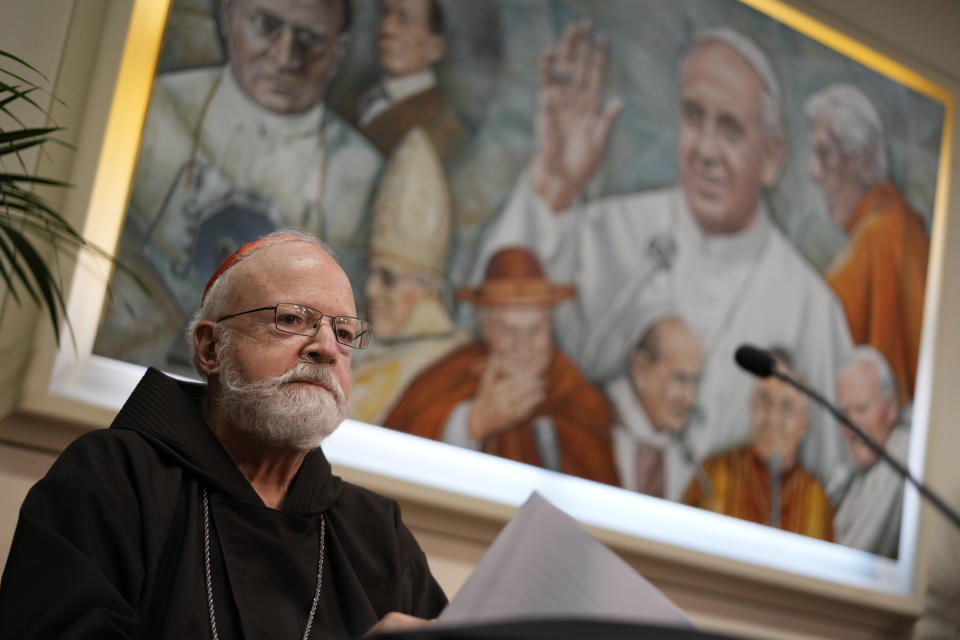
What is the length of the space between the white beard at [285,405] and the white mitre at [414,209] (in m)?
1.27

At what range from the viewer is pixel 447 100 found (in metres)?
4.31

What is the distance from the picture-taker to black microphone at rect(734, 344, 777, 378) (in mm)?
3105

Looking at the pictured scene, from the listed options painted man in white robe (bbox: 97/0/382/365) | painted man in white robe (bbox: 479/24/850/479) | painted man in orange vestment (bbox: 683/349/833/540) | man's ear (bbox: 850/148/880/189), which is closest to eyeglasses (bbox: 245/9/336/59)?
painted man in white robe (bbox: 97/0/382/365)

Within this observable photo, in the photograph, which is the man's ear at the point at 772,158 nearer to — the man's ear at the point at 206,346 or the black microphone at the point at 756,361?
the black microphone at the point at 756,361

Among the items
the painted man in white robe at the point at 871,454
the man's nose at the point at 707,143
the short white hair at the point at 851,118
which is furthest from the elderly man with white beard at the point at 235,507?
the short white hair at the point at 851,118

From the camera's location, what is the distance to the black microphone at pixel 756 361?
311cm

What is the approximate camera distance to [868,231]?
5.43 meters

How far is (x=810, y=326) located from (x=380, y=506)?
2.88m

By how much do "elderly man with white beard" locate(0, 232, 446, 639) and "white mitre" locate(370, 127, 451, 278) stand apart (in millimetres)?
916

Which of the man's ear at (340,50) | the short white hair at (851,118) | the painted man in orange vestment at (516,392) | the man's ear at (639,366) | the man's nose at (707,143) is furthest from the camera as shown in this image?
the short white hair at (851,118)

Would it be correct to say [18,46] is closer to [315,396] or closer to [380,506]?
[315,396]

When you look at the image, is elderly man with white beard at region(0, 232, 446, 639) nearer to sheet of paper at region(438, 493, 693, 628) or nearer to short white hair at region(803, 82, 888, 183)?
sheet of paper at region(438, 493, 693, 628)

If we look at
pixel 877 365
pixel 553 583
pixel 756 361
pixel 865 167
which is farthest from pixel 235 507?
pixel 865 167

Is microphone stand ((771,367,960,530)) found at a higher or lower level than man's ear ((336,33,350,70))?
lower
